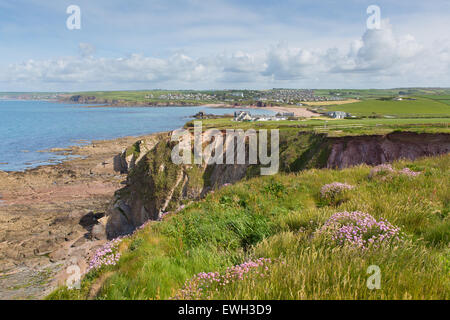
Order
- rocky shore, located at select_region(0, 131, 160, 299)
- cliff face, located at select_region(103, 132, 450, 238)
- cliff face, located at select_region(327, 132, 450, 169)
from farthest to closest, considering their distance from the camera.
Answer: cliff face, located at select_region(103, 132, 450, 238)
cliff face, located at select_region(327, 132, 450, 169)
rocky shore, located at select_region(0, 131, 160, 299)

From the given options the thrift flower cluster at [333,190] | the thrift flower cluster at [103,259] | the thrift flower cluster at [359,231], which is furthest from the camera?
the thrift flower cluster at [333,190]

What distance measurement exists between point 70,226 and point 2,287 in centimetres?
1363

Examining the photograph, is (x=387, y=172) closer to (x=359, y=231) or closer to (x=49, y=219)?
(x=359, y=231)

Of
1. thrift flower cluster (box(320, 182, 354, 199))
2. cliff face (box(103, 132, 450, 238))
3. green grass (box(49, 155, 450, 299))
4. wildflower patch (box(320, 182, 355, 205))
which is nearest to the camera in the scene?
green grass (box(49, 155, 450, 299))

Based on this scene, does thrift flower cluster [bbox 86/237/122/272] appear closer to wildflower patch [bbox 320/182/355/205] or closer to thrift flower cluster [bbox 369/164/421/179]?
wildflower patch [bbox 320/182/355/205]

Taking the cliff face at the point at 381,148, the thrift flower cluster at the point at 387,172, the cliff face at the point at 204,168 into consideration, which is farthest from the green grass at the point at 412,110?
the thrift flower cluster at the point at 387,172

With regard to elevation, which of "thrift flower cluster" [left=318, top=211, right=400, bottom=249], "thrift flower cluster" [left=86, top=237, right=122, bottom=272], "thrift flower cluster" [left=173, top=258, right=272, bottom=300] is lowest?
"thrift flower cluster" [left=86, top=237, right=122, bottom=272]

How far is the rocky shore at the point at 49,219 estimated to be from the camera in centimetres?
2121

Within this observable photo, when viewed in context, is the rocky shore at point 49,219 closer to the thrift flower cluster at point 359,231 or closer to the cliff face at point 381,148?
the thrift flower cluster at point 359,231

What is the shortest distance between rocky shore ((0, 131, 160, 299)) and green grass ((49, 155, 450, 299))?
1971 mm

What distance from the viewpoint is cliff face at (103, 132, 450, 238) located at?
2653 centimetres

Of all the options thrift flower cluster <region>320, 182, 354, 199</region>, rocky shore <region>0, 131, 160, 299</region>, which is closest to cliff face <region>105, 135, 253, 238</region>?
rocky shore <region>0, 131, 160, 299</region>

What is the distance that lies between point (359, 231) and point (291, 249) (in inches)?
49.9

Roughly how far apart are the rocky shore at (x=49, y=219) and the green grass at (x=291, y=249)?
1.97m
